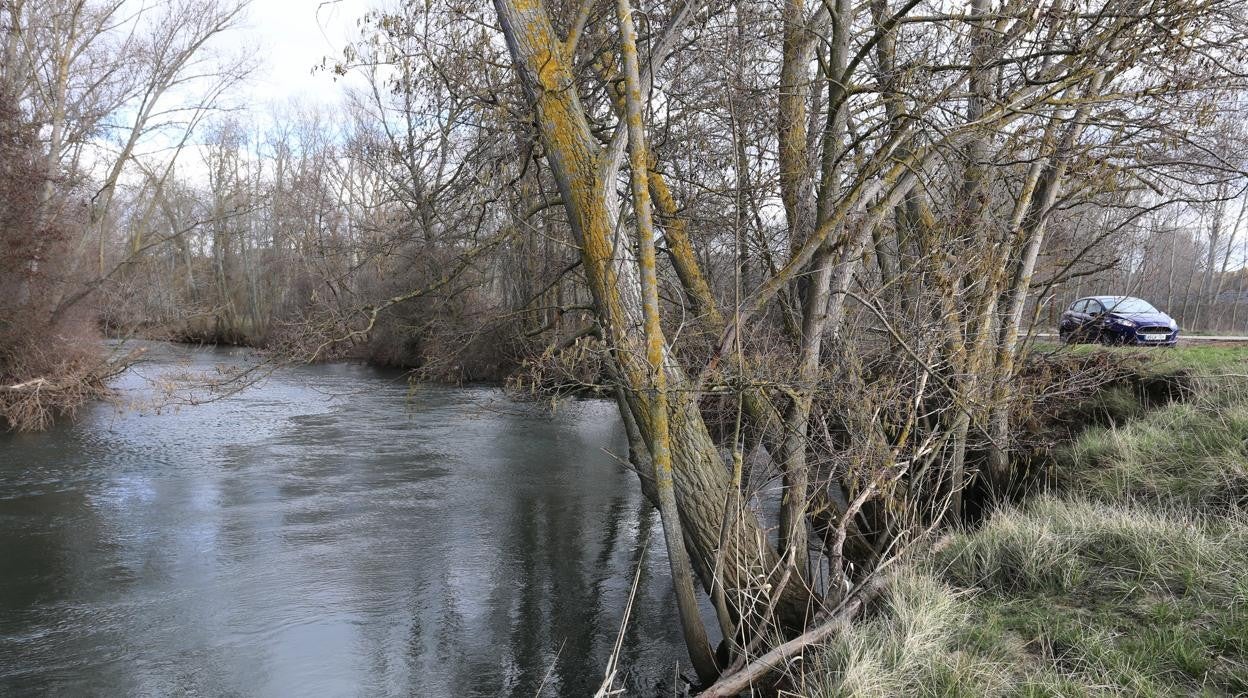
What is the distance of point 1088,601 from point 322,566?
7413 millimetres

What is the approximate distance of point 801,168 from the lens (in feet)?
23.9

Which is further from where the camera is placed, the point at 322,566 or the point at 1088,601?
the point at 322,566

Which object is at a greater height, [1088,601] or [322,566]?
[1088,601]

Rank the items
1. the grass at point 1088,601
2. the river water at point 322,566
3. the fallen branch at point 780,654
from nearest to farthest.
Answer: the grass at point 1088,601, the fallen branch at point 780,654, the river water at point 322,566

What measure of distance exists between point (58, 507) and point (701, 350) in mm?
9334

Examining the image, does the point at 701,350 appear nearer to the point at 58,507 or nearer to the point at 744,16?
the point at 744,16

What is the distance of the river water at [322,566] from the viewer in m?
6.80

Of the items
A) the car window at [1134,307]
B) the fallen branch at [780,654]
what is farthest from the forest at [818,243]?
the car window at [1134,307]

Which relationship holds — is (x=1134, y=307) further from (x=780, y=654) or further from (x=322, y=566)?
(x=322, y=566)

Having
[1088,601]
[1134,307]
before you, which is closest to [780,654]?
[1088,601]

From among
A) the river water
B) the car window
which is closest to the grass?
the river water

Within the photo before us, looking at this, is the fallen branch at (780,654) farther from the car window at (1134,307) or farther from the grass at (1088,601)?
the car window at (1134,307)

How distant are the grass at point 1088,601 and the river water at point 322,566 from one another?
1817 mm

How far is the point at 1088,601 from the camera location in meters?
5.09
